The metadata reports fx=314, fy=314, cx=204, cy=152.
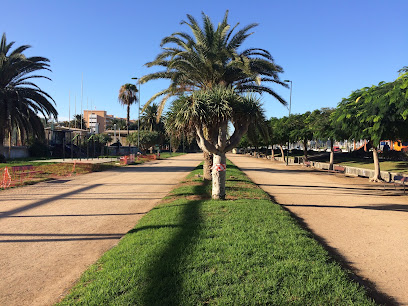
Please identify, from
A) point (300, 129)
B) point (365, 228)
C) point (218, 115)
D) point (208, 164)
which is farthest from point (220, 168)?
point (300, 129)

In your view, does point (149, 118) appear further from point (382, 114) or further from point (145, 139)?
point (382, 114)

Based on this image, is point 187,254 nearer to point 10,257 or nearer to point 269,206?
point 10,257

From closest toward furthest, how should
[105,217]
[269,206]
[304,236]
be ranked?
[304,236]
[105,217]
[269,206]

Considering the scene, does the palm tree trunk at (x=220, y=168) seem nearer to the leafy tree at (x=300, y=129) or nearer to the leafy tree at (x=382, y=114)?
the leafy tree at (x=382, y=114)

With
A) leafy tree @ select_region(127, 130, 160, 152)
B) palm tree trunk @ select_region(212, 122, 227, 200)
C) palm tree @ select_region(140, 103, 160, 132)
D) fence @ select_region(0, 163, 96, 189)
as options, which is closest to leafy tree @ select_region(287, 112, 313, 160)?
fence @ select_region(0, 163, 96, 189)

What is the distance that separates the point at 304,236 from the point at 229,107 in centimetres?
444

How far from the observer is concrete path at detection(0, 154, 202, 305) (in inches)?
165

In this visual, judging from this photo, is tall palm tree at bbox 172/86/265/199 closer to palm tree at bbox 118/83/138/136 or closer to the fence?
the fence

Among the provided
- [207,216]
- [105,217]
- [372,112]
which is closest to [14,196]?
[105,217]

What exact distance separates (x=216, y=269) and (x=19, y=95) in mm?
24117

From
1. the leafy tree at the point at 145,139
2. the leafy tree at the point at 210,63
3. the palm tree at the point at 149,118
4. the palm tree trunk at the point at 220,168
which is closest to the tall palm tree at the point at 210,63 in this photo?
the leafy tree at the point at 210,63

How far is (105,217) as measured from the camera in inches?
328

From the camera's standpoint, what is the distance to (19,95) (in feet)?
76.1

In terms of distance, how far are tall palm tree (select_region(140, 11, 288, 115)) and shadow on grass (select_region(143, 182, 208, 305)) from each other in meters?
8.92
